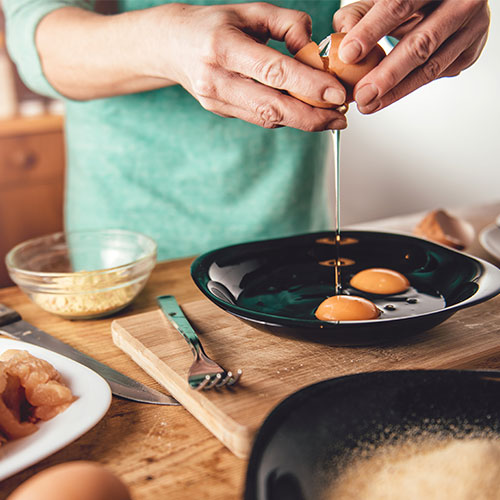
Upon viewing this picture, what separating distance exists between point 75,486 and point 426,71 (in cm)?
83

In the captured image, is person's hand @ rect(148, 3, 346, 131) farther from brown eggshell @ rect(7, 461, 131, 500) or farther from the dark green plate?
brown eggshell @ rect(7, 461, 131, 500)

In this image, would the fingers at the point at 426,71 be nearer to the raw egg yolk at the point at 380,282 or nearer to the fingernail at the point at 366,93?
the fingernail at the point at 366,93

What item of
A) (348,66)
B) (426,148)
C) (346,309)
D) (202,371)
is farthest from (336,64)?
(426,148)

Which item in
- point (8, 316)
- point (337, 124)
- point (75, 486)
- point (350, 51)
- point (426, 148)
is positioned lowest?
point (426, 148)

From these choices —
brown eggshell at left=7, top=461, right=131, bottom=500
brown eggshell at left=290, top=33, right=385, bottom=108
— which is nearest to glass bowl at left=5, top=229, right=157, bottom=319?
brown eggshell at left=290, top=33, right=385, bottom=108

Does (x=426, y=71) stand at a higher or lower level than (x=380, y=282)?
higher

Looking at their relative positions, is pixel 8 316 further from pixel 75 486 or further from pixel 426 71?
pixel 426 71

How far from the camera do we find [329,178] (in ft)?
13.9

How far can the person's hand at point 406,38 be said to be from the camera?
3.00 ft

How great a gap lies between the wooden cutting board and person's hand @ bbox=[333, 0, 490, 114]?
382 millimetres

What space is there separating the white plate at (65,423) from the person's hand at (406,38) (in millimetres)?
572

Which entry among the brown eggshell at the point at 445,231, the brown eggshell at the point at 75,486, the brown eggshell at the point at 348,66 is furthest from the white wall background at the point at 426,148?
the brown eggshell at the point at 75,486

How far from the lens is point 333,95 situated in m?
0.92

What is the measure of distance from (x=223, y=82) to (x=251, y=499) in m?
0.66
